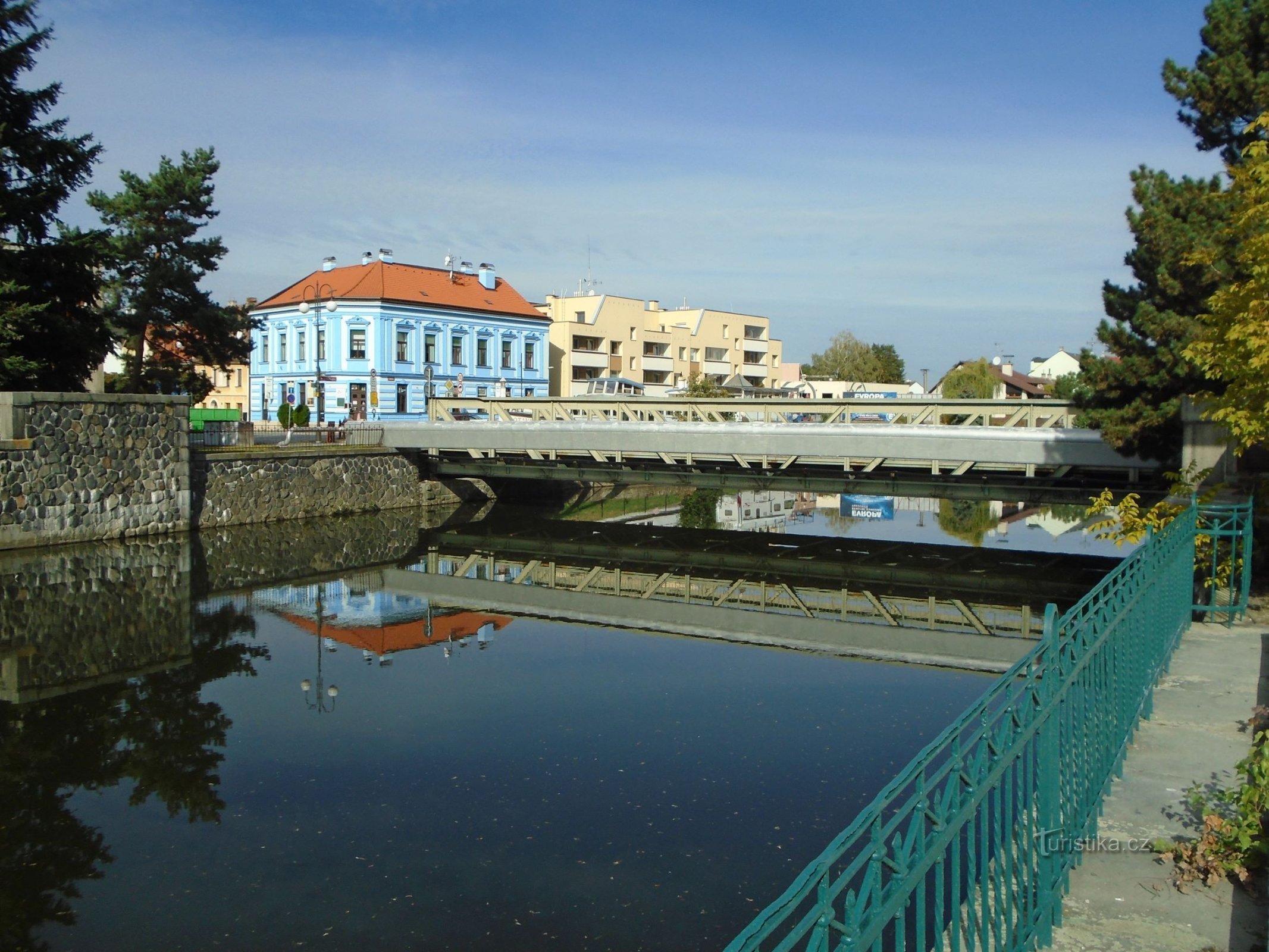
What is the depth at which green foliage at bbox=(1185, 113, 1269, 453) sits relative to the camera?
397 inches

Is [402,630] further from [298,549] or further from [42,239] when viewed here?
[42,239]

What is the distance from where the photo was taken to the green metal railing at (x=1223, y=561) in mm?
10773

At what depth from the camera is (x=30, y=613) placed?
1792 cm

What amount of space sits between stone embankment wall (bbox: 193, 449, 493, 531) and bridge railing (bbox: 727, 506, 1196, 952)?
26.9 m

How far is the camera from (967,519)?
129ft

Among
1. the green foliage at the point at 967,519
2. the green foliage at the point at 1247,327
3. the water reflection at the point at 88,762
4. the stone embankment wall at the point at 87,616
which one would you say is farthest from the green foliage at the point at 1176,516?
the stone embankment wall at the point at 87,616

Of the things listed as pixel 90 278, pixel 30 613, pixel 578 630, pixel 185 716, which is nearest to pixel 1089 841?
pixel 185 716

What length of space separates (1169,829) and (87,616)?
17284mm

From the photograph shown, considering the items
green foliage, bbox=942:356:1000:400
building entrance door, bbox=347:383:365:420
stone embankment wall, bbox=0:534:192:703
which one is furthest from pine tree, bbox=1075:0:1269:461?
green foliage, bbox=942:356:1000:400

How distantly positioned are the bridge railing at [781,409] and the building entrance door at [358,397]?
1699 cm

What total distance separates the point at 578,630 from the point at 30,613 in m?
9.40
